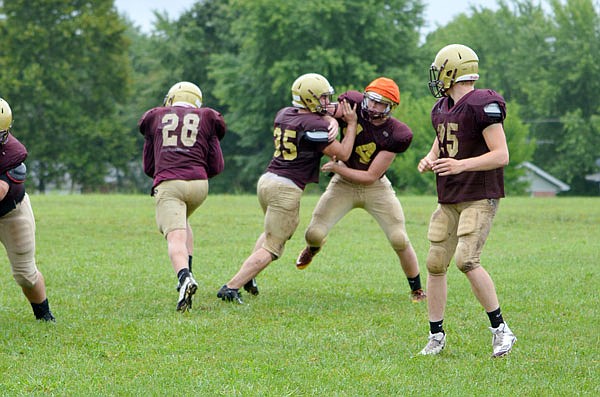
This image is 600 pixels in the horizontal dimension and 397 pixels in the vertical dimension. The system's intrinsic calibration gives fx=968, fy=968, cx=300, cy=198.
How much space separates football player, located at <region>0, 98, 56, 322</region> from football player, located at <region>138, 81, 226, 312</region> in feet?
3.90

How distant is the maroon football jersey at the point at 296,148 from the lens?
8414 millimetres

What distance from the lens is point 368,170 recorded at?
8.68 metres

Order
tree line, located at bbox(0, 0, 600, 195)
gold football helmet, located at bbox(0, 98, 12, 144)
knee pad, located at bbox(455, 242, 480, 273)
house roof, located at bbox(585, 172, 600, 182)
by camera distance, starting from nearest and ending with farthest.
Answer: knee pad, located at bbox(455, 242, 480, 273) < gold football helmet, located at bbox(0, 98, 12, 144) < tree line, located at bbox(0, 0, 600, 195) < house roof, located at bbox(585, 172, 600, 182)

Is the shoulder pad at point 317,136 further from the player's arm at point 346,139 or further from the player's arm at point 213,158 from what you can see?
the player's arm at point 213,158

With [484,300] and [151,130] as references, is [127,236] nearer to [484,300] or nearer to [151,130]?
[151,130]

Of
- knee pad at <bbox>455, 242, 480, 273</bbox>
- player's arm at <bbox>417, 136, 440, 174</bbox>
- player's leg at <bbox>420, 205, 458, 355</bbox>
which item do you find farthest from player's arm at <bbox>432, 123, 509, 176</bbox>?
knee pad at <bbox>455, 242, 480, 273</bbox>

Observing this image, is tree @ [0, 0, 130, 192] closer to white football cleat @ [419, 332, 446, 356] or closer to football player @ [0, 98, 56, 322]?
football player @ [0, 98, 56, 322]

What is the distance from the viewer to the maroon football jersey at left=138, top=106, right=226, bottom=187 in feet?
27.4

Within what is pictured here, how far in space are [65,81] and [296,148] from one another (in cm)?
4765

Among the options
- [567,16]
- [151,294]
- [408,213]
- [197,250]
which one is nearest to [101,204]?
[408,213]

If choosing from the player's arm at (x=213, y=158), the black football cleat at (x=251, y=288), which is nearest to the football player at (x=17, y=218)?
the player's arm at (x=213, y=158)

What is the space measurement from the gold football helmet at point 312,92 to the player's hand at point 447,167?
7.56 ft

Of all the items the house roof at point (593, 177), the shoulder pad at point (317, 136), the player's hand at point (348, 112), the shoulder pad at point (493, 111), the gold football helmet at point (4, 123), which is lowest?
the house roof at point (593, 177)

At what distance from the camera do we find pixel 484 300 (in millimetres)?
6379
